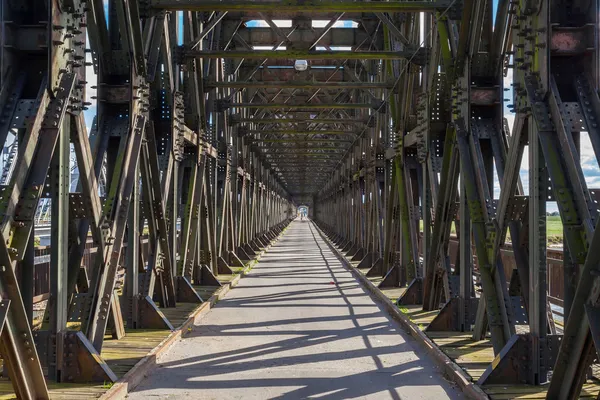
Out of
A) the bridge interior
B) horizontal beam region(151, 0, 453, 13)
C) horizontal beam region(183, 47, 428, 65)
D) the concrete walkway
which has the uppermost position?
horizontal beam region(151, 0, 453, 13)

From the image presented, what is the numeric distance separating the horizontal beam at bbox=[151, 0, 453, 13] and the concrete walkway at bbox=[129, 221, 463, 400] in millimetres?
4956

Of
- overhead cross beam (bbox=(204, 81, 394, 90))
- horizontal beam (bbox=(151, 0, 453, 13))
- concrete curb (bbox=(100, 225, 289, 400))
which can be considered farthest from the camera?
overhead cross beam (bbox=(204, 81, 394, 90))

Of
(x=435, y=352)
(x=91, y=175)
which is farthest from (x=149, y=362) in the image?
(x=435, y=352)

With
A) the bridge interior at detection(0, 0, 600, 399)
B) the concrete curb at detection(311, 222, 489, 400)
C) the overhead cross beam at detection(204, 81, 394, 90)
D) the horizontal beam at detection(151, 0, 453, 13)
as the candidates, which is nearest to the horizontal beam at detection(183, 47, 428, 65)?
the bridge interior at detection(0, 0, 600, 399)

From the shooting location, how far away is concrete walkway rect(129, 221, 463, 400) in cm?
617

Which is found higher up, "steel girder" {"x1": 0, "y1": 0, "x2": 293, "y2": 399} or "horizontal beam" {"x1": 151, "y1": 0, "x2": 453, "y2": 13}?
"horizontal beam" {"x1": 151, "y1": 0, "x2": 453, "y2": 13}

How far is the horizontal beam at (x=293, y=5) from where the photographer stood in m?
9.23

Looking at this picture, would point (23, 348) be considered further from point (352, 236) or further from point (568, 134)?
point (352, 236)

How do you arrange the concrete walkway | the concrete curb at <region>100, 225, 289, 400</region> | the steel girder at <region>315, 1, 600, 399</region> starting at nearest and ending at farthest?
the steel girder at <region>315, 1, 600, 399</region> < the concrete curb at <region>100, 225, 289, 400</region> < the concrete walkway

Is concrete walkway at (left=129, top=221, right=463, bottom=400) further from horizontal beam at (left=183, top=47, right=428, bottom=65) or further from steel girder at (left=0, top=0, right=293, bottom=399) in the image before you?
horizontal beam at (left=183, top=47, right=428, bottom=65)

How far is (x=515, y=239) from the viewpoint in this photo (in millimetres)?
6641

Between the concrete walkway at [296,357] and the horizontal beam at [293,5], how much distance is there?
195 inches

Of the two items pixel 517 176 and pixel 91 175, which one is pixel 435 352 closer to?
pixel 517 176

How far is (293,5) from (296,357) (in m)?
5.40
